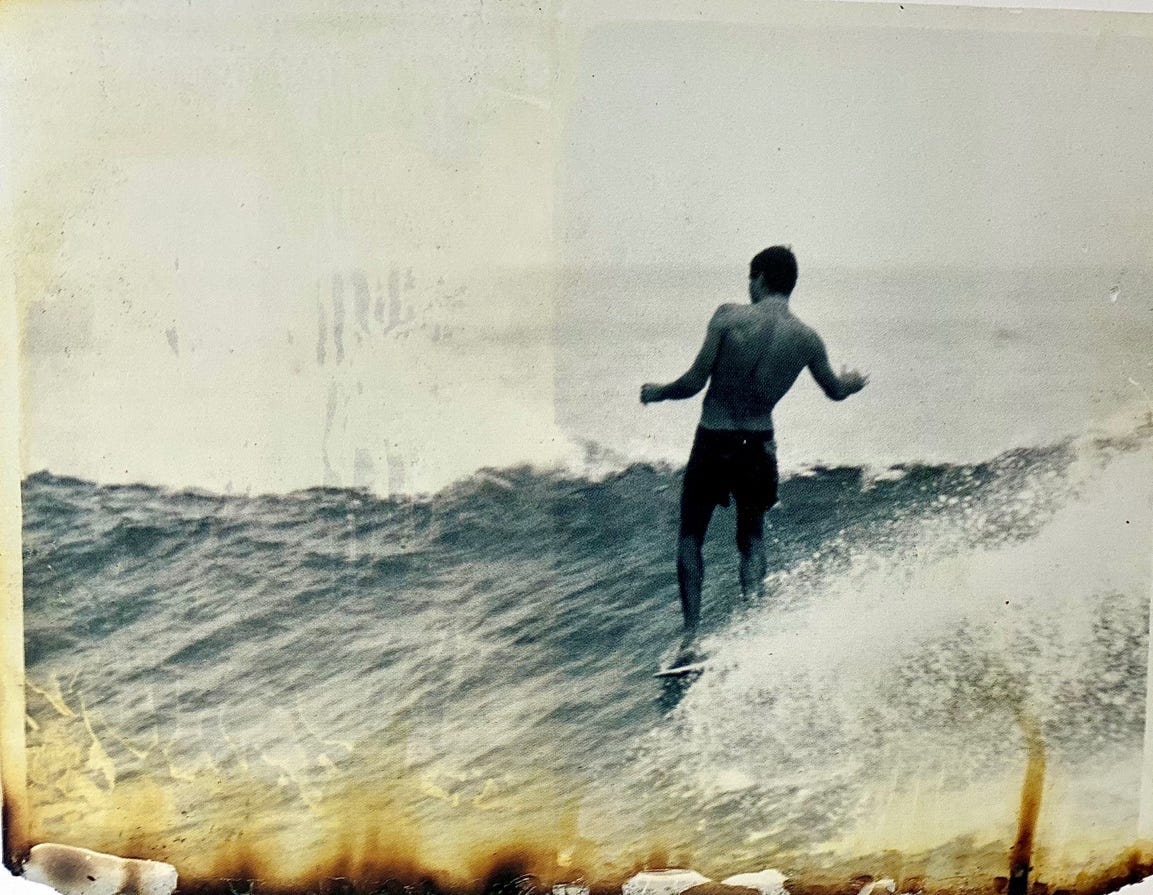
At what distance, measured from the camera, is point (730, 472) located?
163 cm

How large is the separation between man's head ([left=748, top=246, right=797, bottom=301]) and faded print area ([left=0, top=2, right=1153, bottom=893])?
0.02 m

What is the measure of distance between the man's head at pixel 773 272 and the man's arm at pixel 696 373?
0.08 metres

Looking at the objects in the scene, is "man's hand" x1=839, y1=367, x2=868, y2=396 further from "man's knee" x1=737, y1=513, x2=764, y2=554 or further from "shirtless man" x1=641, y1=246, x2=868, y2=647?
"man's knee" x1=737, y1=513, x2=764, y2=554

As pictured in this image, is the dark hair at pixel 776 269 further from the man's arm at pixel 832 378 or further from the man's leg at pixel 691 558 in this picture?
the man's leg at pixel 691 558

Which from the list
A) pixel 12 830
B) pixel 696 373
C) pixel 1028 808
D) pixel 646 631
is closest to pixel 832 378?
pixel 696 373

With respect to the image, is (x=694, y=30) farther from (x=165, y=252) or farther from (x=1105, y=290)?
(x=165, y=252)

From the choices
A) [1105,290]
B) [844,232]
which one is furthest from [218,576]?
[1105,290]

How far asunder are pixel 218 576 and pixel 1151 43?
192cm

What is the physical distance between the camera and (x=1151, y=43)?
5.30 feet

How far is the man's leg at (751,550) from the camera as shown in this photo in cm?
164

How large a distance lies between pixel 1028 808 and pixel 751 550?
714mm

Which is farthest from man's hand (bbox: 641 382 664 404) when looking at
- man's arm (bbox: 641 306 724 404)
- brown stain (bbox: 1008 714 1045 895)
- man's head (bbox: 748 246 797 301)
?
brown stain (bbox: 1008 714 1045 895)

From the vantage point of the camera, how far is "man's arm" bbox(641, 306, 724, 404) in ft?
5.30

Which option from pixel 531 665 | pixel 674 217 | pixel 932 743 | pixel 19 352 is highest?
pixel 674 217
